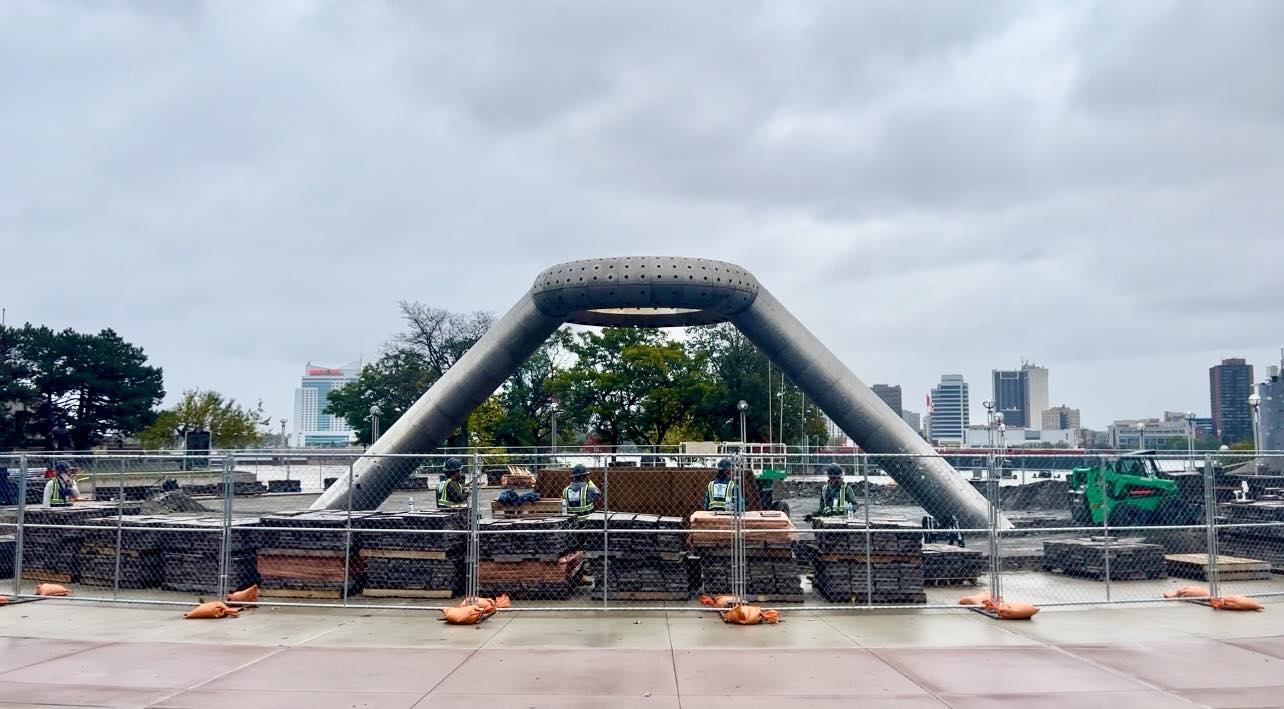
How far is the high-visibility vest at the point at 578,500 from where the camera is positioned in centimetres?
1323

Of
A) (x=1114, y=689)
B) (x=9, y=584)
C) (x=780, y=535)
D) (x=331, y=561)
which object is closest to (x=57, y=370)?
(x=9, y=584)

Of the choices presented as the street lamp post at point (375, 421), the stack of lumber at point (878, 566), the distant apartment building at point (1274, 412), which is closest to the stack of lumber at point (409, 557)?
the stack of lumber at point (878, 566)

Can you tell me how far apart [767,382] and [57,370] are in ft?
166

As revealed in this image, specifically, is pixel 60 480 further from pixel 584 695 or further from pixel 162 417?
pixel 162 417

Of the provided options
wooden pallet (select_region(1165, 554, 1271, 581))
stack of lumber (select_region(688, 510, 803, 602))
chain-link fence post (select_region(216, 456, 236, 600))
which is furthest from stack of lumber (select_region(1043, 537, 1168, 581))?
chain-link fence post (select_region(216, 456, 236, 600))

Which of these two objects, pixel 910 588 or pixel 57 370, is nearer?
pixel 910 588

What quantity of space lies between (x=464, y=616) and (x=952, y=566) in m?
7.26

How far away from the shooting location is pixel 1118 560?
13.6 m

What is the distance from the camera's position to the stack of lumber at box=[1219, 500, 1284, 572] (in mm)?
14319

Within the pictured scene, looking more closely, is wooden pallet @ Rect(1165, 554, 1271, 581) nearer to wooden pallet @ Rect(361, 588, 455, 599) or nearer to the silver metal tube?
the silver metal tube

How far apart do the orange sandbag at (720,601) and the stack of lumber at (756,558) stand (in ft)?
0.64

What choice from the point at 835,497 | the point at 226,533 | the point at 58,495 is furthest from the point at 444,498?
the point at 58,495

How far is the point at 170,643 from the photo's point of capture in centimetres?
934

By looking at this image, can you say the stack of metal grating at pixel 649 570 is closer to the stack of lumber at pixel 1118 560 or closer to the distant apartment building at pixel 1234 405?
the stack of lumber at pixel 1118 560
